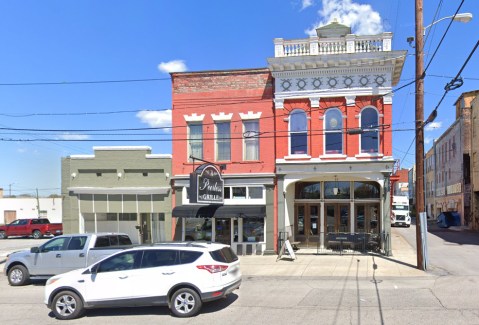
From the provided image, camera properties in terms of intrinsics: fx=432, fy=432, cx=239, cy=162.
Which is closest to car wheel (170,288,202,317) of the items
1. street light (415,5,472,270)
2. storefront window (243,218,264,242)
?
street light (415,5,472,270)

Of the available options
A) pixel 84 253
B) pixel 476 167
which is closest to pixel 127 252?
pixel 84 253

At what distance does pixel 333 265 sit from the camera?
640 inches

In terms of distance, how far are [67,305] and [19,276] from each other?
5.64 m

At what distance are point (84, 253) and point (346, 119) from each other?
12211 millimetres

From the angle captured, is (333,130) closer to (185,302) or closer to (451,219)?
(185,302)

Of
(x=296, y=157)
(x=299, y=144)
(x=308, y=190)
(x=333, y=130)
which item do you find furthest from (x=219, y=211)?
(x=333, y=130)

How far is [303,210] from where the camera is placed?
21.2 metres

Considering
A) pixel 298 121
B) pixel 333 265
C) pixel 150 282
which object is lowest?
pixel 333 265

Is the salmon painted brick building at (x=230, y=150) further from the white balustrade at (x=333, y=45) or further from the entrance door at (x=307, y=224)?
the entrance door at (x=307, y=224)

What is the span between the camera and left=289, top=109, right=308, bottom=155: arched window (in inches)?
779

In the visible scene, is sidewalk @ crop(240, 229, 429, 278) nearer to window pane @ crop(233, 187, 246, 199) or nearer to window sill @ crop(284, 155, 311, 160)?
window pane @ crop(233, 187, 246, 199)

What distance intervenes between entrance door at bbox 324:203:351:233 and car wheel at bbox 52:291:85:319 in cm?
1397

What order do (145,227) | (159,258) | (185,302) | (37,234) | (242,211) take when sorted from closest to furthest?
(185,302), (159,258), (242,211), (145,227), (37,234)

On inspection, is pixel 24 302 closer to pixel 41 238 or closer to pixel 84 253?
pixel 84 253
